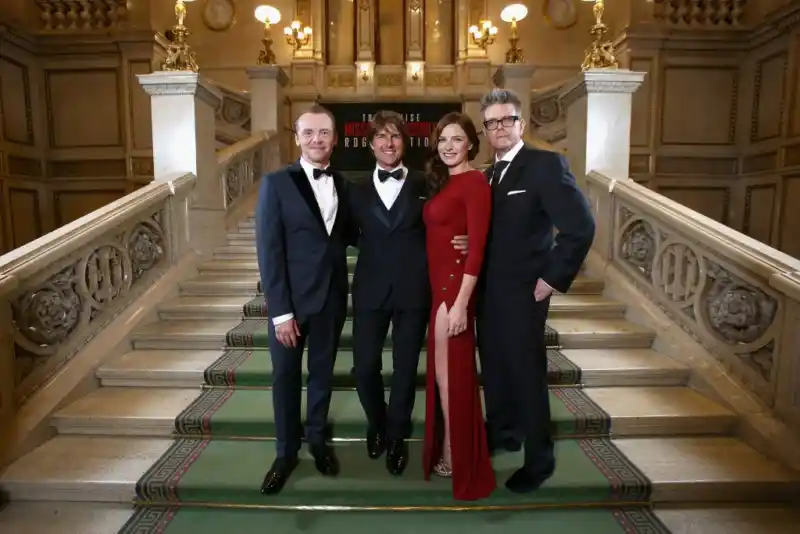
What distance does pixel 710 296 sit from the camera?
3141 mm

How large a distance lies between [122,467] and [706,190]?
9.38m

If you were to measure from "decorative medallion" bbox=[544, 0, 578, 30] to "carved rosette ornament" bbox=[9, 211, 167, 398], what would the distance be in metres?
9.15

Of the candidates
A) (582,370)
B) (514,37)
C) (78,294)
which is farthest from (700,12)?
(78,294)

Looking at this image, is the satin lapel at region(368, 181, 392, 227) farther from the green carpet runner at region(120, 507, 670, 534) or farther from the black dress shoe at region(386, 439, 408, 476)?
the green carpet runner at region(120, 507, 670, 534)

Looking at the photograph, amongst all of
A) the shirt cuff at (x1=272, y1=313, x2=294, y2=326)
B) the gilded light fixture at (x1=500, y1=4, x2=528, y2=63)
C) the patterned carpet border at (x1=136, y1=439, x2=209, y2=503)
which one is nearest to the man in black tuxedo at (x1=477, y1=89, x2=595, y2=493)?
the shirt cuff at (x1=272, y1=313, x2=294, y2=326)

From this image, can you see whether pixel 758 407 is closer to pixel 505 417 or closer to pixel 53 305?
pixel 505 417

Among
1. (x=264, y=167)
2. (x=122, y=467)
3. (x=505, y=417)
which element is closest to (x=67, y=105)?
(x=264, y=167)

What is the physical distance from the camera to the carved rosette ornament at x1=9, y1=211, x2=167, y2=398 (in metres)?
2.88

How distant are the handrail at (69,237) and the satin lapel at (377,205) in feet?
6.38

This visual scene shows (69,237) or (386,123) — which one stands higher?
(386,123)

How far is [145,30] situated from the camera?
8859 mm

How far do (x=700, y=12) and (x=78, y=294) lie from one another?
990 cm

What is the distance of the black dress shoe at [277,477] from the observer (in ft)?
7.88

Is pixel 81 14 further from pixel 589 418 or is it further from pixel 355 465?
pixel 589 418
